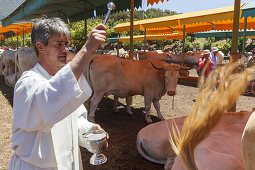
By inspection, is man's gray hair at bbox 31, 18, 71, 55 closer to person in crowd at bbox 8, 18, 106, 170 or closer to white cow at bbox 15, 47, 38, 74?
person in crowd at bbox 8, 18, 106, 170

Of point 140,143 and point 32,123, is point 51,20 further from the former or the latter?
point 140,143

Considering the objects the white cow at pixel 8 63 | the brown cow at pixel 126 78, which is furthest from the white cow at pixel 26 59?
the white cow at pixel 8 63

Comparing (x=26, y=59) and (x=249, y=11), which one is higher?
(x=249, y=11)

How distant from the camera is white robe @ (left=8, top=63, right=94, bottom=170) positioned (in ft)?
3.72

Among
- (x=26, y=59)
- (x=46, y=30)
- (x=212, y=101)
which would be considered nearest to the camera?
(x=212, y=101)

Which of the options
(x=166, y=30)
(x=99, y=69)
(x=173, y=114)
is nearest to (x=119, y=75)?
(x=99, y=69)

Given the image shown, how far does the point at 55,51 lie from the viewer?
4.97 ft

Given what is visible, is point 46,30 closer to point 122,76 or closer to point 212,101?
point 212,101

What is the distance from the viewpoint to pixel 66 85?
1129 mm

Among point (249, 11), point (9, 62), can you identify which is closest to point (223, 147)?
point (249, 11)

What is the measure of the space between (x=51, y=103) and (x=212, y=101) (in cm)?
77

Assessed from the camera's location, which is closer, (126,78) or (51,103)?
(51,103)

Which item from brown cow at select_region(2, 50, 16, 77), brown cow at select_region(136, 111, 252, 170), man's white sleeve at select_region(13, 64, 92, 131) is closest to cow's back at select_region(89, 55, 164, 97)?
brown cow at select_region(136, 111, 252, 170)

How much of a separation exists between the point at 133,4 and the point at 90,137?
5.78 metres
